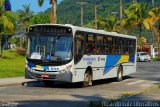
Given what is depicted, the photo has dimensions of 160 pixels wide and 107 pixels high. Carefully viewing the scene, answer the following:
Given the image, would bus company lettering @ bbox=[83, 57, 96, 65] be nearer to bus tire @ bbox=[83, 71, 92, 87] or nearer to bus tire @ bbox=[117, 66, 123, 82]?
bus tire @ bbox=[83, 71, 92, 87]

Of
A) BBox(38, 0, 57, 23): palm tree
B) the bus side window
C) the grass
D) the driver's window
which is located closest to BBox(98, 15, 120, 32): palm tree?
the grass

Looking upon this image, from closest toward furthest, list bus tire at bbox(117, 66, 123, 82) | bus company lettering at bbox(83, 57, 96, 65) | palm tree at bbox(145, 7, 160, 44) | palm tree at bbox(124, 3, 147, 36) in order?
bus company lettering at bbox(83, 57, 96, 65)
bus tire at bbox(117, 66, 123, 82)
palm tree at bbox(145, 7, 160, 44)
palm tree at bbox(124, 3, 147, 36)

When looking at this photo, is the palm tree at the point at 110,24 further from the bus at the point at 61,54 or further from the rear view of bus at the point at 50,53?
the rear view of bus at the point at 50,53

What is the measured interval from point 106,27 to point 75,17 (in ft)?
100

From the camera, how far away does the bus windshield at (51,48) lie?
22.0 m

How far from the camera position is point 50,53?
2212 centimetres

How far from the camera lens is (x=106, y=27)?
390 feet

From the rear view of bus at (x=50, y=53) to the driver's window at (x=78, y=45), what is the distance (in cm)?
35

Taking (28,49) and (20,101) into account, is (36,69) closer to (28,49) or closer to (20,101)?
(28,49)

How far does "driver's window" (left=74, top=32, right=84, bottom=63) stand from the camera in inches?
879

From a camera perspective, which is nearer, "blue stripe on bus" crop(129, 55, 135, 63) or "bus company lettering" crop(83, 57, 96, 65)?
"bus company lettering" crop(83, 57, 96, 65)

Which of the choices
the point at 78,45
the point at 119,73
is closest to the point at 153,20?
the point at 119,73

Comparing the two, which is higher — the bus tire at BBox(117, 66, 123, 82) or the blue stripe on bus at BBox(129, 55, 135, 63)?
the blue stripe on bus at BBox(129, 55, 135, 63)

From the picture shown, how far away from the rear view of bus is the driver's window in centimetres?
35
